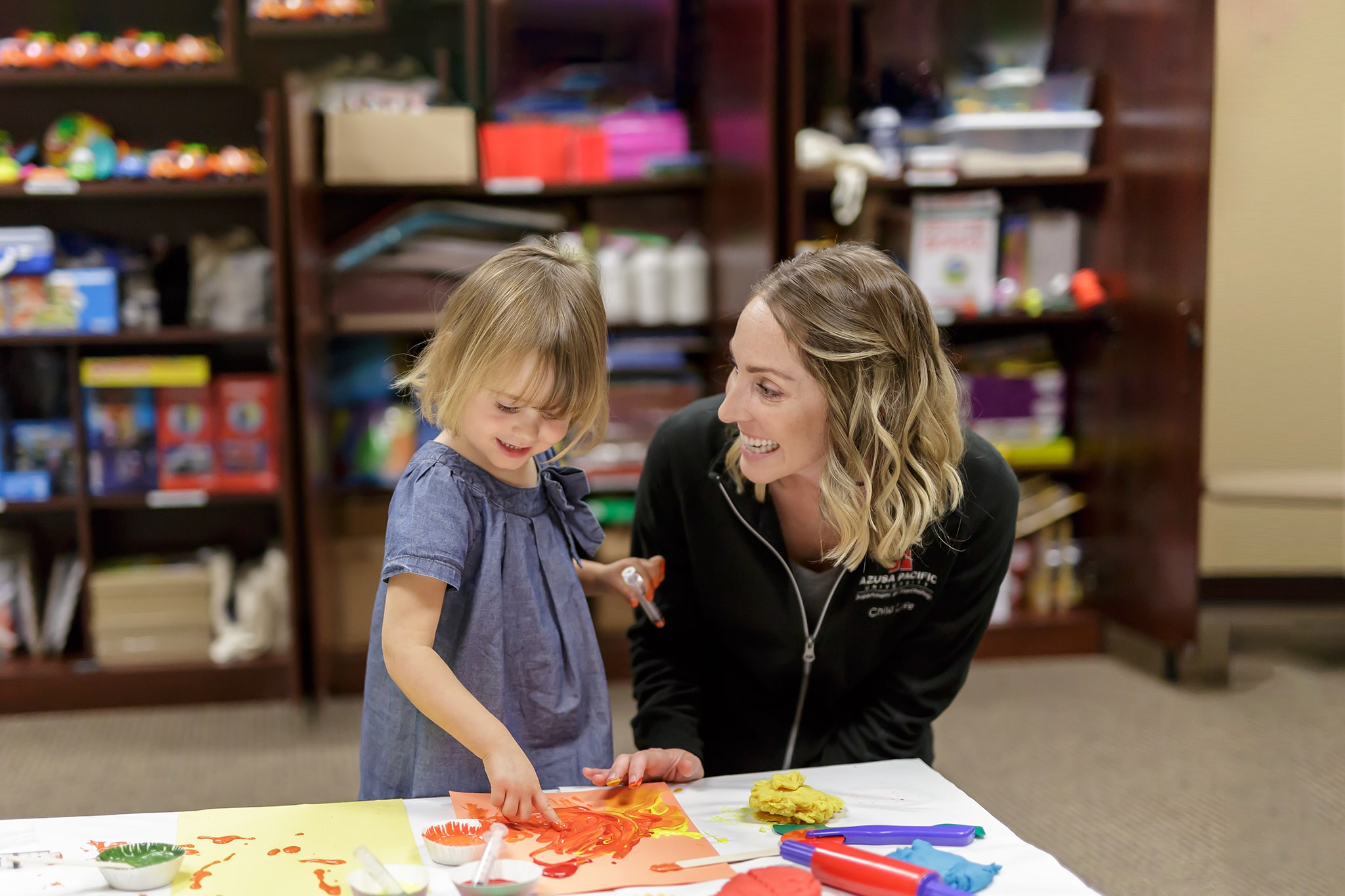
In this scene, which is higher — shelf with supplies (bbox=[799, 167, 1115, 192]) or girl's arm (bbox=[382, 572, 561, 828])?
shelf with supplies (bbox=[799, 167, 1115, 192])

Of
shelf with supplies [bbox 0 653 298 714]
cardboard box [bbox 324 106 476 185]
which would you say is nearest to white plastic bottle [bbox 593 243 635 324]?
cardboard box [bbox 324 106 476 185]

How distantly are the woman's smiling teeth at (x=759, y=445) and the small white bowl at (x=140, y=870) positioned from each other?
2.22 feet

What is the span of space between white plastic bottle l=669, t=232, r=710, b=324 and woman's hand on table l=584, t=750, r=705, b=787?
2.23 metres

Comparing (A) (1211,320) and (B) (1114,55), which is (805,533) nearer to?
(B) (1114,55)

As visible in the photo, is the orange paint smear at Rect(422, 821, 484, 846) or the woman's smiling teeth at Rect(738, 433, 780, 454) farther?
the woman's smiling teeth at Rect(738, 433, 780, 454)

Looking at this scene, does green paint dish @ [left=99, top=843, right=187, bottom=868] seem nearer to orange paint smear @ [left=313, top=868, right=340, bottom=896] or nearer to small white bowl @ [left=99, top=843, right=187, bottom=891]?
small white bowl @ [left=99, top=843, right=187, bottom=891]

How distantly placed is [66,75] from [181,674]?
164 cm

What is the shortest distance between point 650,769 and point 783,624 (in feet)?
1.04

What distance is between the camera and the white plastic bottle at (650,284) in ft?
10.5

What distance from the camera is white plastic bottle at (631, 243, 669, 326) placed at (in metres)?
3.19

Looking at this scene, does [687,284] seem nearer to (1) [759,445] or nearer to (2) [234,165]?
(2) [234,165]

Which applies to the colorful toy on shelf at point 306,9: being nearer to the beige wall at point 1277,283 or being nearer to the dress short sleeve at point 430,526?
the dress short sleeve at point 430,526

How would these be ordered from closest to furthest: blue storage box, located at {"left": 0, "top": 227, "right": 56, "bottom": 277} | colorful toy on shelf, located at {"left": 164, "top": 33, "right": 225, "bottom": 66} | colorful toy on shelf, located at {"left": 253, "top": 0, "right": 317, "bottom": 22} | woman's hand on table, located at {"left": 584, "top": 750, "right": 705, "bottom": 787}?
woman's hand on table, located at {"left": 584, "top": 750, "right": 705, "bottom": 787}, blue storage box, located at {"left": 0, "top": 227, "right": 56, "bottom": 277}, colorful toy on shelf, located at {"left": 164, "top": 33, "right": 225, "bottom": 66}, colorful toy on shelf, located at {"left": 253, "top": 0, "right": 317, "bottom": 22}

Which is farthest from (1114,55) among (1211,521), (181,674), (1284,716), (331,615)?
(181,674)
